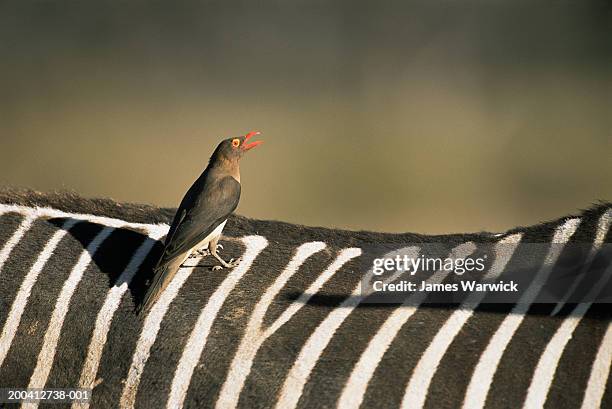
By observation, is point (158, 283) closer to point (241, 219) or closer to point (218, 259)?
point (218, 259)

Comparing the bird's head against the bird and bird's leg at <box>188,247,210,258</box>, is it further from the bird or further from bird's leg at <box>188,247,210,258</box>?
bird's leg at <box>188,247,210,258</box>

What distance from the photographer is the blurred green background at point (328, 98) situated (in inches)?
419

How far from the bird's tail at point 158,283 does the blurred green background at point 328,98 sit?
690 cm

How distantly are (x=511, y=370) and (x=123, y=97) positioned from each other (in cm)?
943

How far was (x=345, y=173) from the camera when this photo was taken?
36.3 ft

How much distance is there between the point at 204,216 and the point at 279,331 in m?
0.63

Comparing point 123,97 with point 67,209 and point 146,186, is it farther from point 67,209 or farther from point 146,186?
point 67,209

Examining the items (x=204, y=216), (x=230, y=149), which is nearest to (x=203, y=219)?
(x=204, y=216)

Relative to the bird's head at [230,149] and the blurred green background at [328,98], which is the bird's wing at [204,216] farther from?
the blurred green background at [328,98]

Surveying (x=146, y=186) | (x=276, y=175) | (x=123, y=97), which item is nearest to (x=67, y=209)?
(x=146, y=186)

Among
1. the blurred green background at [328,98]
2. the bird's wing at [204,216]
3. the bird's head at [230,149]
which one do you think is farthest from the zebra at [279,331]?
the blurred green background at [328,98]

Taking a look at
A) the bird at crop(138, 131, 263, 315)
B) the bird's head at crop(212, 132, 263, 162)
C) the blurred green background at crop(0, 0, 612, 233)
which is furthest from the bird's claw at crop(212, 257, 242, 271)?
the blurred green background at crop(0, 0, 612, 233)

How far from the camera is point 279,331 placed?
10.1 feet

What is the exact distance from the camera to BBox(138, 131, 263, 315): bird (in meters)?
3.21
